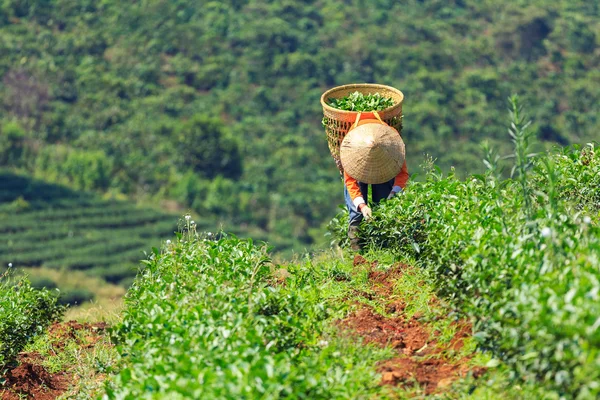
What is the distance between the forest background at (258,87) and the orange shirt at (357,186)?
33.4 metres

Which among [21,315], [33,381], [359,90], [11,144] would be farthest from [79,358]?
[11,144]

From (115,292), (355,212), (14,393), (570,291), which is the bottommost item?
(115,292)

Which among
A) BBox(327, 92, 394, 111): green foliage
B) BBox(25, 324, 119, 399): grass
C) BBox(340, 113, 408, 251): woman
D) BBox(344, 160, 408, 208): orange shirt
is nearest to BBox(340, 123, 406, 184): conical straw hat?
BBox(340, 113, 408, 251): woman

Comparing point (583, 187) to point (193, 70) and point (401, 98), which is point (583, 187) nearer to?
point (401, 98)

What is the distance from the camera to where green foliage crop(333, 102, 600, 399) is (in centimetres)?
414

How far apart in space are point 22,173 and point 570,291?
4173cm

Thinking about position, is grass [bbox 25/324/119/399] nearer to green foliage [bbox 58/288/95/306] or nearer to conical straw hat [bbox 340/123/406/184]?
conical straw hat [bbox 340/123/406/184]

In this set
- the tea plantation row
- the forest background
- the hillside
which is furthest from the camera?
the forest background

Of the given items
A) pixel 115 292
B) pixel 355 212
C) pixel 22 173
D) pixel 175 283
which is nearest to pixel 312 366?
pixel 175 283

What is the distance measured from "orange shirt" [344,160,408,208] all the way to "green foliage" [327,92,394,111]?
69 cm

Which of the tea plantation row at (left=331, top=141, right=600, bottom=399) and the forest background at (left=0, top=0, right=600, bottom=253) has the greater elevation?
the tea plantation row at (left=331, top=141, right=600, bottom=399)

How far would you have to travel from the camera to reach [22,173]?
43062mm

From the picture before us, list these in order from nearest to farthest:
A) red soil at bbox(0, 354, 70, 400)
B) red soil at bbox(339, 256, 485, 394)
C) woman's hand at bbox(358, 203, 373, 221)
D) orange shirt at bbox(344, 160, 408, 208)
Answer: red soil at bbox(339, 256, 485, 394) < red soil at bbox(0, 354, 70, 400) < woman's hand at bbox(358, 203, 373, 221) < orange shirt at bbox(344, 160, 408, 208)

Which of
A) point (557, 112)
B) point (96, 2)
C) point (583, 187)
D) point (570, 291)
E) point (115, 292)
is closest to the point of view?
point (570, 291)
